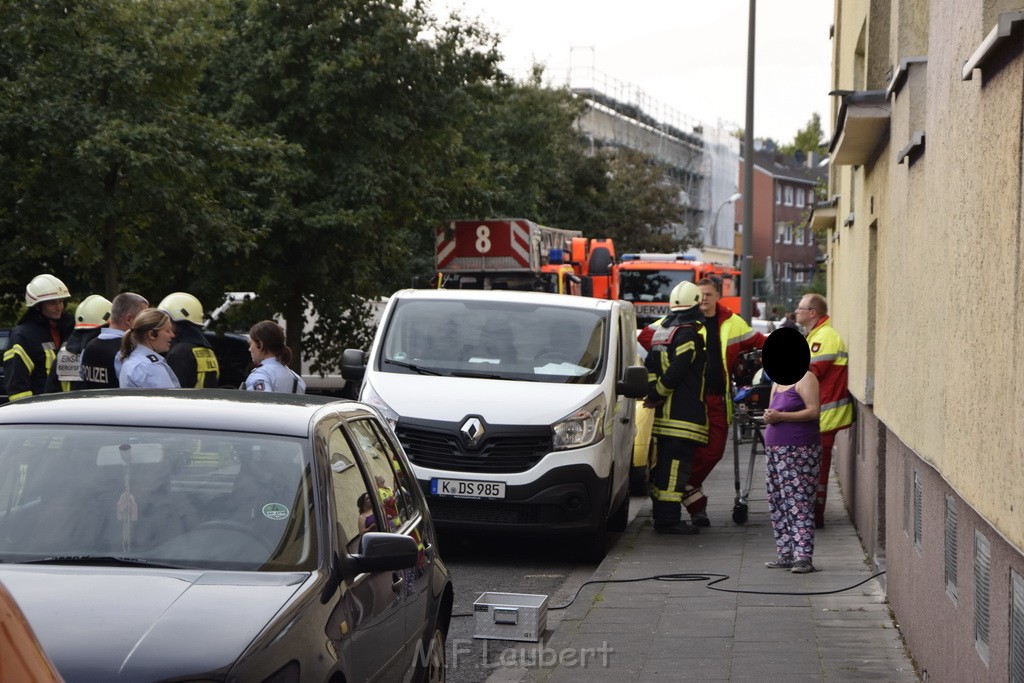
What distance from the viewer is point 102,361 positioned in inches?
340

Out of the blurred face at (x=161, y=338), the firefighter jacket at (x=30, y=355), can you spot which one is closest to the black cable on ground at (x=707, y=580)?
the blurred face at (x=161, y=338)

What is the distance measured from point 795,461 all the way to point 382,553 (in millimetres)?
5773

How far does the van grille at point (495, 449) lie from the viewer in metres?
10.4

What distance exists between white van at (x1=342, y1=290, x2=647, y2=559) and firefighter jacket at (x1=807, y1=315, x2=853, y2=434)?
1.58 m

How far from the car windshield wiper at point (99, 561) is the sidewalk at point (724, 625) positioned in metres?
2.90

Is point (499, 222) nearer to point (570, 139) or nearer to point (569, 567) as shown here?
point (569, 567)

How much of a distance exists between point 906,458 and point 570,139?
42430mm

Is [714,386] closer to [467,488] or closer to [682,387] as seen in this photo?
[682,387]

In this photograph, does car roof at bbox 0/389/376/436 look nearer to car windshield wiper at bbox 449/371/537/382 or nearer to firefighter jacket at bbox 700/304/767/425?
car windshield wiper at bbox 449/371/537/382

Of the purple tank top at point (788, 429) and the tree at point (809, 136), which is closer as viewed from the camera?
the purple tank top at point (788, 429)

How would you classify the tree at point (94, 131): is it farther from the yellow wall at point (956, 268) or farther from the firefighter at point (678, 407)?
the yellow wall at point (956, 268)

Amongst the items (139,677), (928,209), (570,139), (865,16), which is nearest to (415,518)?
(139,677)

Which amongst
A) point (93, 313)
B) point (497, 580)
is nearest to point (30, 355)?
point (93, 313)

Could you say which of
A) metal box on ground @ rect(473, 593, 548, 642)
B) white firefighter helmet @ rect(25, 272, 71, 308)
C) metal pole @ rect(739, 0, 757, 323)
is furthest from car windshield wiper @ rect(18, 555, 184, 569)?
metal pole @ rect(739, 0, 757, 323)
